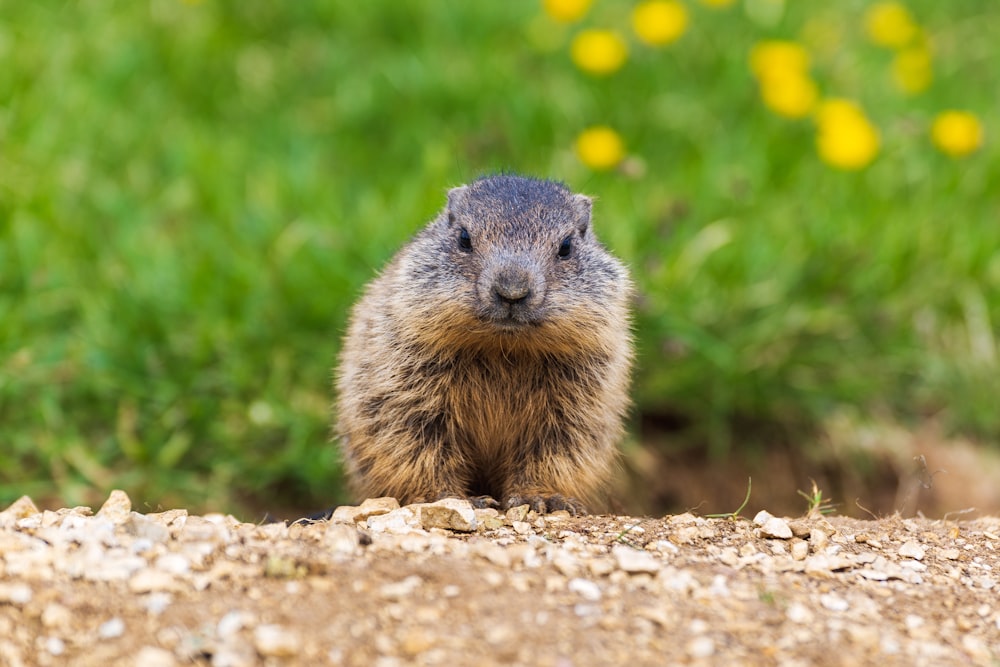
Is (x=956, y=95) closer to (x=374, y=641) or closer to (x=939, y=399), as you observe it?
(x=939, y=399)

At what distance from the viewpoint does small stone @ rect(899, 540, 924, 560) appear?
3.81 metres

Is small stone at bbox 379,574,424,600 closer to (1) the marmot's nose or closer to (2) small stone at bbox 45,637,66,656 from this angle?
(2) small stone at bbox 45,637,66,656

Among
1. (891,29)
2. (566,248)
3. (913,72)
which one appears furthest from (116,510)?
(891,29)

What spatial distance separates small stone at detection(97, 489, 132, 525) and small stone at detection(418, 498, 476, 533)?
1.01 metres

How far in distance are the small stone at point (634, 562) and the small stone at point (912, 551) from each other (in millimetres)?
907

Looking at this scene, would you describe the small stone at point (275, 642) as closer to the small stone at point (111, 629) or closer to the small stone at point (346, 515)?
the small stone at point (111, 629)

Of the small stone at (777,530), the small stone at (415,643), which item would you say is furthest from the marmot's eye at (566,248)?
the small stone at (415,643)

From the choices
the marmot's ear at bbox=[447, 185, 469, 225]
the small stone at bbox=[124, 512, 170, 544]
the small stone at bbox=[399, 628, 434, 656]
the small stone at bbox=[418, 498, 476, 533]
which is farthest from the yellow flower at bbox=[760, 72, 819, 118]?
the small stone at bbox=[399, 628, 434, 656]

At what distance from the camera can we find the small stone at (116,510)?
149 inches

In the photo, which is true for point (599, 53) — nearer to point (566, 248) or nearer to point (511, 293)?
point (566, 248)

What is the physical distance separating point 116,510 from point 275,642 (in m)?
1.29

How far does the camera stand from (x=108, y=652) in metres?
2.96

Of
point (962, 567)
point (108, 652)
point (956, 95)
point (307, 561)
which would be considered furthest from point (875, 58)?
point (108, 652)

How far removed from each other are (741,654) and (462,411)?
1936mm
